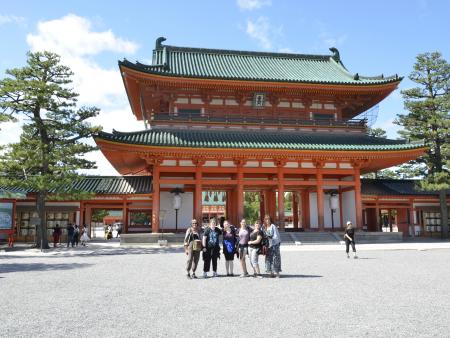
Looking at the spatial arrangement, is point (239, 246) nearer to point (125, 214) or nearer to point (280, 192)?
point (280, 192)

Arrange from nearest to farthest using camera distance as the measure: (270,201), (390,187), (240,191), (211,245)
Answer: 1. (211,245)
2. (240,191)
3. (270,201)
4. (390,187)

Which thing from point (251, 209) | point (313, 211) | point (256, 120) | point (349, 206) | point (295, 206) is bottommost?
point (313, 211)

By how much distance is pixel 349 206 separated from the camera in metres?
26.5

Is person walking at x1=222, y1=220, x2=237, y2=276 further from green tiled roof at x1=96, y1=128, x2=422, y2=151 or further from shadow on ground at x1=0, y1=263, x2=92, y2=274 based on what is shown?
green tiled roof at x1=96, y1=128, x2=422, y2=151

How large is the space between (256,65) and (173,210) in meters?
14.0

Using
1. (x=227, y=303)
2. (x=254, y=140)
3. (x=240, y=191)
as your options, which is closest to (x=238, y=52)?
(x=254, y=140)

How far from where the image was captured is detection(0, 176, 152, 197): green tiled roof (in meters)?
26.2

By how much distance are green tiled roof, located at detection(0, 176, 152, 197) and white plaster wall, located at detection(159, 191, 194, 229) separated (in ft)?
5.02

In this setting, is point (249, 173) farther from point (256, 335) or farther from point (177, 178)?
point (256, 335)

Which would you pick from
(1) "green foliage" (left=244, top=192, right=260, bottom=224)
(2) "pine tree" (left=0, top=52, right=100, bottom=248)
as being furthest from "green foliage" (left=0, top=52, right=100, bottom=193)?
(1) "green foliage" (left=244, top=192, right=260, bottom=224)

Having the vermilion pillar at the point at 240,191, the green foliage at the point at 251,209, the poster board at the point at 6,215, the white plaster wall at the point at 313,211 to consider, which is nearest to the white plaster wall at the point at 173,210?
the vermilion pillar at the point at 240,191

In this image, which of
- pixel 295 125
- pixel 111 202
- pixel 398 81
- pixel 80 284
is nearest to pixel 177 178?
pixel 111 202

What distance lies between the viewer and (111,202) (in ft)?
89.7

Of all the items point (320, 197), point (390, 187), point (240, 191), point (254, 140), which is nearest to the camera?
point (240, 191)
